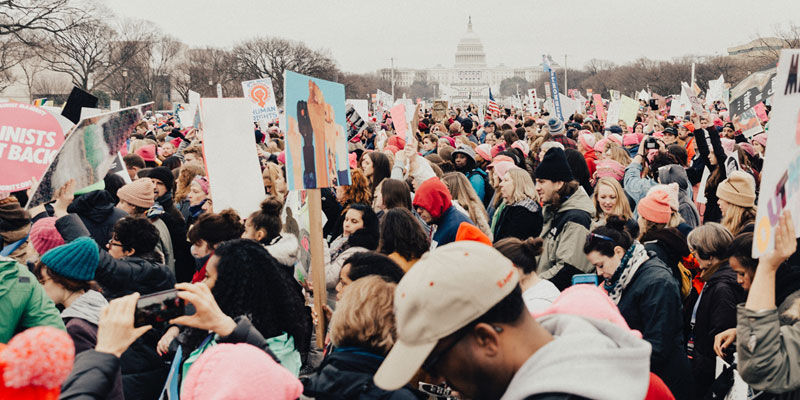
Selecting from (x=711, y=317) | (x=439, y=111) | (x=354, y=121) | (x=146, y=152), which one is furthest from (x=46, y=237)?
(x=439, y=111)

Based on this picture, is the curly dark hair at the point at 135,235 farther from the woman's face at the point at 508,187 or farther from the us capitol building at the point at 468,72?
the us capitol building at the point at 468,72

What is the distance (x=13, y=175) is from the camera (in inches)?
177

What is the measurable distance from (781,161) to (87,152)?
3868 millimetres

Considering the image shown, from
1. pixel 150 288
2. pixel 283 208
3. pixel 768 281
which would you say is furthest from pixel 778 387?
pixel 283 208

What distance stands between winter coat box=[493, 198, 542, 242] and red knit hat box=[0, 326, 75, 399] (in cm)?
409

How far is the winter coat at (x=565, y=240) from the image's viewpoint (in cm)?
478

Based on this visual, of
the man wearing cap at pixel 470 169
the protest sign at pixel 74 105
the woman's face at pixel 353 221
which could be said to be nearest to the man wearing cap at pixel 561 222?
the woman's face at pixel 353 221

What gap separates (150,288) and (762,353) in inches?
131

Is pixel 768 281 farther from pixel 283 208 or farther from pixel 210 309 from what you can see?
pixel 283 208

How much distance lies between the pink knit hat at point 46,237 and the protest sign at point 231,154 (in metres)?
1.32

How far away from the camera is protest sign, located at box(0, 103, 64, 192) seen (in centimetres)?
451

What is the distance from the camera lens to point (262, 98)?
15.5 metres

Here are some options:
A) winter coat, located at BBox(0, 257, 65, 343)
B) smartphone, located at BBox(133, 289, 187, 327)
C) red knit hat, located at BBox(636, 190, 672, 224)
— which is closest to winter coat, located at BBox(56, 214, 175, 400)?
winter coat, located at BBox(0, 257, 65, 343)

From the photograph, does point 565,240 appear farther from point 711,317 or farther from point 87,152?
point 87,152
